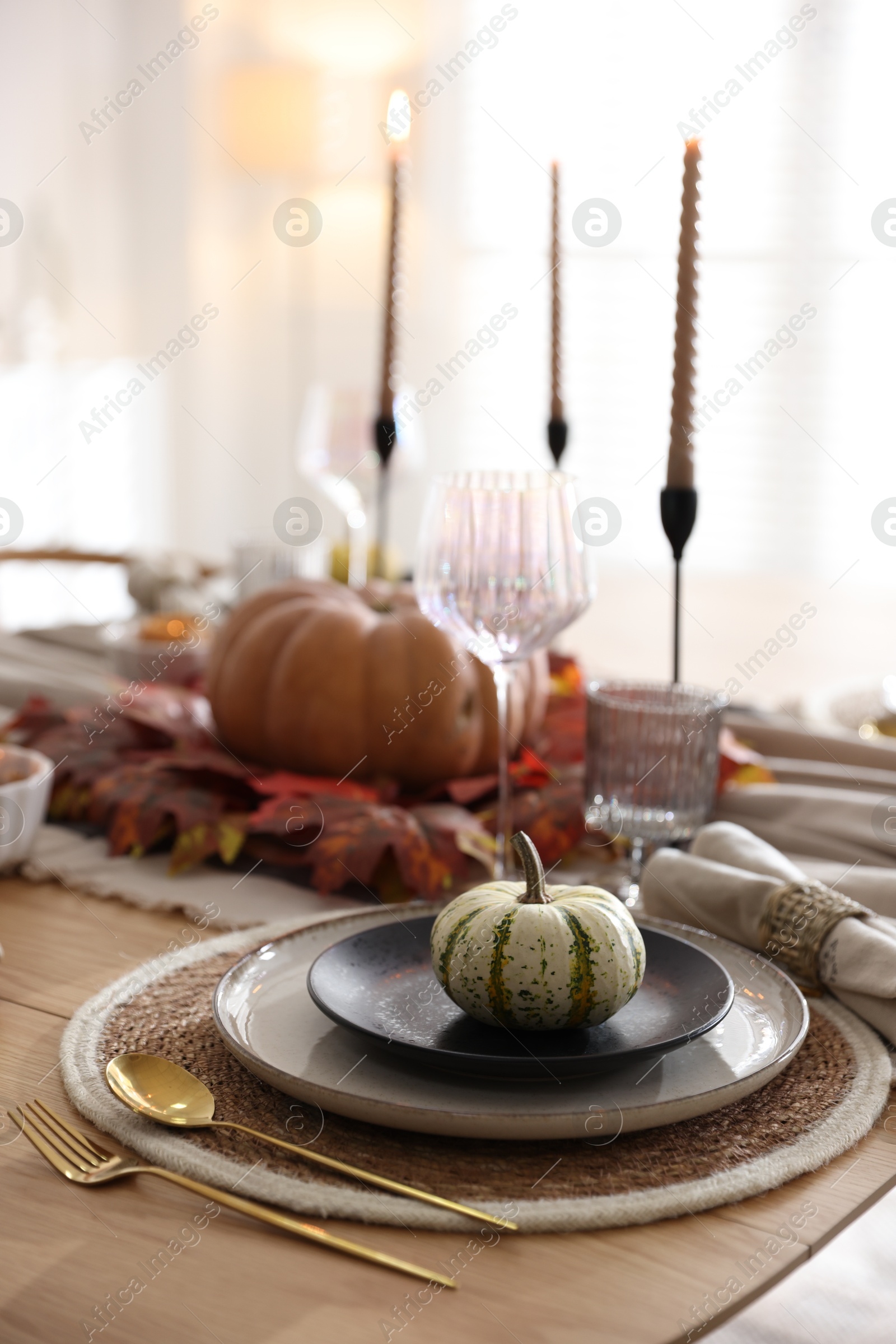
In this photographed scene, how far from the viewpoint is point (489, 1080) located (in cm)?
54

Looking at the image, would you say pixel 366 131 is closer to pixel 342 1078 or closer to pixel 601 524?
pixel 601 524

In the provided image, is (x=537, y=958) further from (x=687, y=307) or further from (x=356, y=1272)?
(x=687, y=307)

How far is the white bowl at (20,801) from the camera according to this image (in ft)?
2.80

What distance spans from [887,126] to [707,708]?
11.8 feet

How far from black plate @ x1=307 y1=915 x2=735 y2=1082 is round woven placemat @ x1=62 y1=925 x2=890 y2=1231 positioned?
35 mm

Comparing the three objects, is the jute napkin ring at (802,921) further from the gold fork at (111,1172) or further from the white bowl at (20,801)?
the white bowl at (20,801)

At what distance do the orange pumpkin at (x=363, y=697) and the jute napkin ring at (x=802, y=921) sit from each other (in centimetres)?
36

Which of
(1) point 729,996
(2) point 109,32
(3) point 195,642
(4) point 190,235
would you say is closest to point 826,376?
(4) point 190,235

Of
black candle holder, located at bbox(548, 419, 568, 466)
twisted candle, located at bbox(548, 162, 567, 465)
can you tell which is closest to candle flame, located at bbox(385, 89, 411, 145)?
twisted candle, located at bbox(548, 162, 567, 465)

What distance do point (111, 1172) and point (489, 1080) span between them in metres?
0.16

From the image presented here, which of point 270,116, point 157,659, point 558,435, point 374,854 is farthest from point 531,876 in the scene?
point 270,116

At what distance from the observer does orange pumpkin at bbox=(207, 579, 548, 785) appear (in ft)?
3.32

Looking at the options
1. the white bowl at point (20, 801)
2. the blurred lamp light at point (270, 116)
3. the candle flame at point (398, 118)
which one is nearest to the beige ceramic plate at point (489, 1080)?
the white bowl at point (20, 801)

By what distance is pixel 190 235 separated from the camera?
15.4 feet
